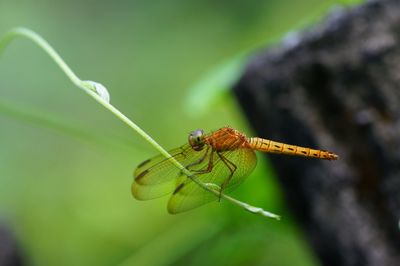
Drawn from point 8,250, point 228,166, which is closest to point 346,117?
point 228,166

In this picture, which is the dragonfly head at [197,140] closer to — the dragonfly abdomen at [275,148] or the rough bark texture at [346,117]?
the dragonfly abdomen at [275,148]

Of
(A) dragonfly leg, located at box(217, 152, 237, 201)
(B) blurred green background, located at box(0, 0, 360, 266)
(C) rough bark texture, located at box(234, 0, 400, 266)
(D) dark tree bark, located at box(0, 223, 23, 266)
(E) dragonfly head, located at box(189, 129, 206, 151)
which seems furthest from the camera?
(D) dark tree bark, located at box(0, 223, 23, 266)

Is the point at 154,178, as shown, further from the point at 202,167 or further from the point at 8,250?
the point at 8,250

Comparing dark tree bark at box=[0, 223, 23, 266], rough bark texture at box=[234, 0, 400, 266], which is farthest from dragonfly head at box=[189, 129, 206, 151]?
dark tree bark at box=[0, 223, 23, 266]


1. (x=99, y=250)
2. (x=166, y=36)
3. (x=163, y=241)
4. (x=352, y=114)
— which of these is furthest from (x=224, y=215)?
(x=166, y=36)

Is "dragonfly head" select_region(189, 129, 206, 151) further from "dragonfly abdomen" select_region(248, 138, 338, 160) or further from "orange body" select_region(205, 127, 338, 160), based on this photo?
"dragonfly abdomen" select_region(248, 138, 338, 160)

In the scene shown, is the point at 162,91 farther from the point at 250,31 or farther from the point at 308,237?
the point at 308,237

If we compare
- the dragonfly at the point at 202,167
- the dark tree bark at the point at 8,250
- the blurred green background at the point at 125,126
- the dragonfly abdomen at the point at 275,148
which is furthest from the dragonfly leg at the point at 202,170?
the dark tree bark at the point at 8,250
